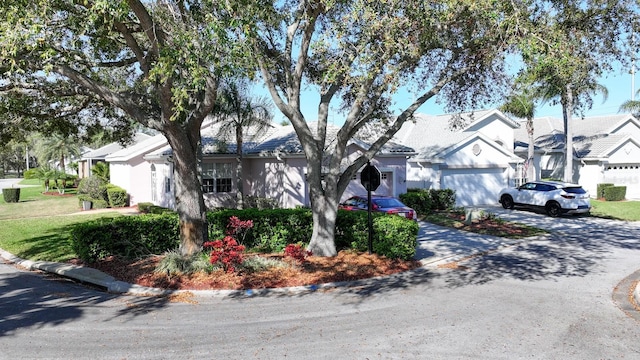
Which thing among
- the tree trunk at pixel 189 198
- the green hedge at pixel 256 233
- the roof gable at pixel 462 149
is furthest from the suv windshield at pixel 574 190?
the tree trunk at pixel 189 198

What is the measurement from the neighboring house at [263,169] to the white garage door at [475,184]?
3.22 metres

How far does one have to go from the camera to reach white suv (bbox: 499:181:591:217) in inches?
789

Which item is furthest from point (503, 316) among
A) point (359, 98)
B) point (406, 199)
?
point (406, 199)

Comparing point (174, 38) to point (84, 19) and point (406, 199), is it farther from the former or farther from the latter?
point (406, 199)

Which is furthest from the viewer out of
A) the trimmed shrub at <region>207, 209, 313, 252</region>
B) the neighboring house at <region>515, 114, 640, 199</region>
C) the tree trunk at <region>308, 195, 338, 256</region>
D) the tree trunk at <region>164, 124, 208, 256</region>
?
the neighboring house at <region>515, 114, 640, 199</region>

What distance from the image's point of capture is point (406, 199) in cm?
2095

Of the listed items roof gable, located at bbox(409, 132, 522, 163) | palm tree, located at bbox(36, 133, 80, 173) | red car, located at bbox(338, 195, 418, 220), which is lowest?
red car, located at bbox(338, 195, 418, 220)

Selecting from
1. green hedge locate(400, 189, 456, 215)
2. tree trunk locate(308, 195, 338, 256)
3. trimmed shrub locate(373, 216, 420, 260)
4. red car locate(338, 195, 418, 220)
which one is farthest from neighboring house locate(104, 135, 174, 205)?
trimmed shrub locate(373, 216, 420, 260)

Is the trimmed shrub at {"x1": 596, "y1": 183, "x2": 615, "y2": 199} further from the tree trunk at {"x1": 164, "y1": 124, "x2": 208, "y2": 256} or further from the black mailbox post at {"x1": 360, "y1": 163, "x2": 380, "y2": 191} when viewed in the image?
the tree trunk at {"x1": 164, "y1": 124, "x2": 208, "y2": 256}

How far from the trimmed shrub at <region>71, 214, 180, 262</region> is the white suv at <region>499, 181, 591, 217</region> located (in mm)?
17292

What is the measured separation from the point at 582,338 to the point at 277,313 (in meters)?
4.79

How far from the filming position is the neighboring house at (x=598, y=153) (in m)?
28.5

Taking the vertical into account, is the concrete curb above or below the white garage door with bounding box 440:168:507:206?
below

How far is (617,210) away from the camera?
2244cm
